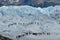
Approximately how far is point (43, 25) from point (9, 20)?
1.12 feet

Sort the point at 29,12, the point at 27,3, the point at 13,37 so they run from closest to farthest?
the point at 13,37, the point at 29,12, the point at 27,3

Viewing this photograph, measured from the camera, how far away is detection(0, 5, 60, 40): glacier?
1169mm

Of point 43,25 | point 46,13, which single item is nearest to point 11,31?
point 43,25

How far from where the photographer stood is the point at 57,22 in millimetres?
1377

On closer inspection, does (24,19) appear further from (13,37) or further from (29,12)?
(13,37)

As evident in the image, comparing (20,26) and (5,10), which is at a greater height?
(5,10)

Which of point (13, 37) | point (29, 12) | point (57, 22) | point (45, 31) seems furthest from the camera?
point (29, 12)

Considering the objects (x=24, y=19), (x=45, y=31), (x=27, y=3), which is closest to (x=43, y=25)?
(x=45, y=31)

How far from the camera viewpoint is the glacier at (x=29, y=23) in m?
1.17

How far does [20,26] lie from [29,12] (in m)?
0.32

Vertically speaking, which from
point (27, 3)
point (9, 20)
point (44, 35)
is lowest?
point (44, 35)

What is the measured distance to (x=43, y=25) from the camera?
1.32 metres

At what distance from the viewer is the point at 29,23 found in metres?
1.36

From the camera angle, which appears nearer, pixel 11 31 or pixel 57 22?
pixel 11 31
